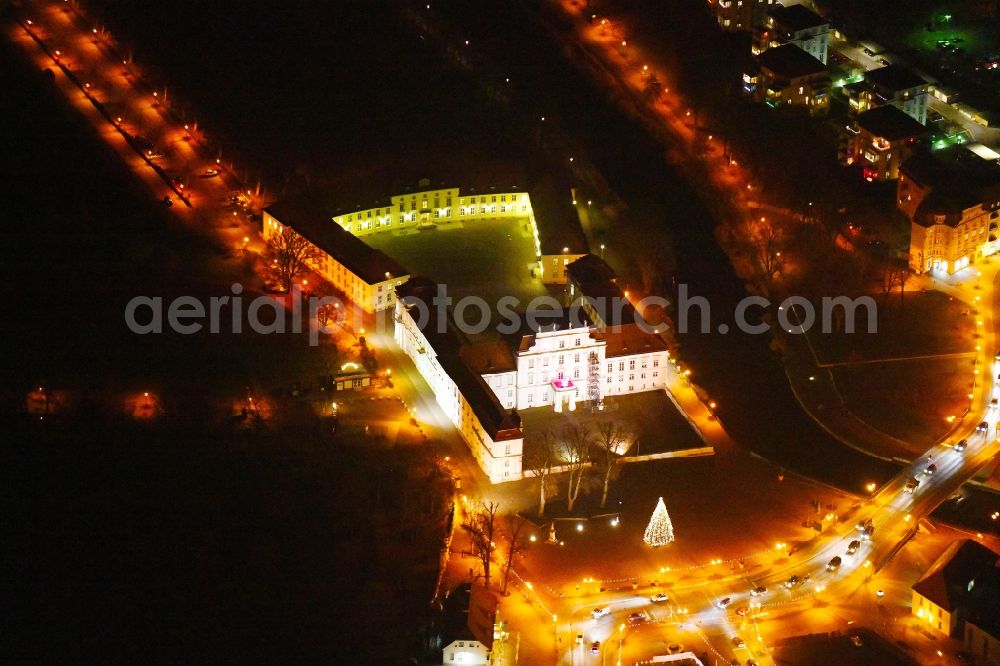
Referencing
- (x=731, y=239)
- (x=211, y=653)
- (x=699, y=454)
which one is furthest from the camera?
(x=731, y=239)

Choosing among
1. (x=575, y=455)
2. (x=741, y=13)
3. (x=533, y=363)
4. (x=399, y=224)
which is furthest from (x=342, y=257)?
(x=741, y=13)

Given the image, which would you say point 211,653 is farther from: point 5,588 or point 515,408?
point 515,408

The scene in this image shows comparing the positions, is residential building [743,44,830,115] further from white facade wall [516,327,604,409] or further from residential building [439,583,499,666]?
residential building [439,583,499,666]

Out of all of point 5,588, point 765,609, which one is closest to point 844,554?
point 765,609

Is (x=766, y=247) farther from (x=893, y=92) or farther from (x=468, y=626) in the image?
(x=468, y=626)

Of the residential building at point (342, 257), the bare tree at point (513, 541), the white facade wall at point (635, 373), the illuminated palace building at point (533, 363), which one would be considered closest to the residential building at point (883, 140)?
the illuminated palace building at point (533, 363)

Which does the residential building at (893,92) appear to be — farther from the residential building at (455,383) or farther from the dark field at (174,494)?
the dark field at (174,494)
